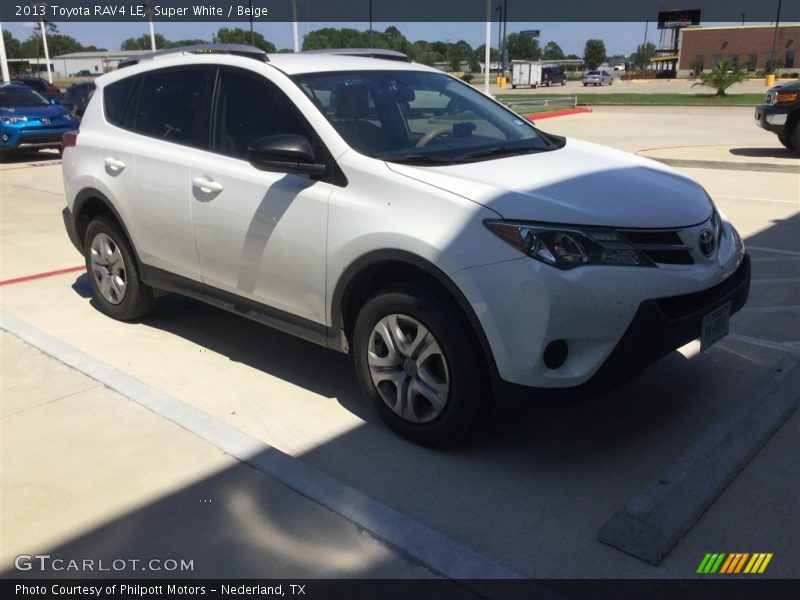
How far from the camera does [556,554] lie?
9.56 ft

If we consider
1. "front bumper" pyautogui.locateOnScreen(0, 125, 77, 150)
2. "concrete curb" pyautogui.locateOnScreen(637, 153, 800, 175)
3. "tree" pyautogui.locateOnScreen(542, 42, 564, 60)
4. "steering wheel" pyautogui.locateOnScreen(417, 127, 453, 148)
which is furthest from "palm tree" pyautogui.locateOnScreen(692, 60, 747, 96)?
"tree" pyautogui.locateOnScreen(542, 42, 564, 60)

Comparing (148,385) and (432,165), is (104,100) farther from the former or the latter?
(432,165)

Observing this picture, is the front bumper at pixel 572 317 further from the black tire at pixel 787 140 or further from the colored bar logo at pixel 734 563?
the black tire at pixel 787 140

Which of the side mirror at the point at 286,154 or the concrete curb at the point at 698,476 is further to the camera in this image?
the side mirror at the point at 286,154

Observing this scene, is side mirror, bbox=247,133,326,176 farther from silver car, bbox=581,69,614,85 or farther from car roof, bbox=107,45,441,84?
silver car, bbox=581,69,614,85

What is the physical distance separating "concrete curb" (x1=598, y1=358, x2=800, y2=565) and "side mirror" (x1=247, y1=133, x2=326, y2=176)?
214 centimetres

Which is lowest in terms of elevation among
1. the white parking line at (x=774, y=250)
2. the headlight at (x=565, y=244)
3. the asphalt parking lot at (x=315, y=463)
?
the asphalt parking lot at (x=315, y=463)

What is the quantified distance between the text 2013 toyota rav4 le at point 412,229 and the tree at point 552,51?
159112 mm

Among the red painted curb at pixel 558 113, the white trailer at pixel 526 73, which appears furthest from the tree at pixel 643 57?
the red painted curb at pixel 558 113

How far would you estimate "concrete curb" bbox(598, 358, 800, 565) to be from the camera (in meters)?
2.91

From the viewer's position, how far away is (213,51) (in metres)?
4.98

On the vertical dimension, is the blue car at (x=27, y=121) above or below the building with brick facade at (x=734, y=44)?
below

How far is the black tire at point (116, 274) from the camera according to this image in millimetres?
5336
